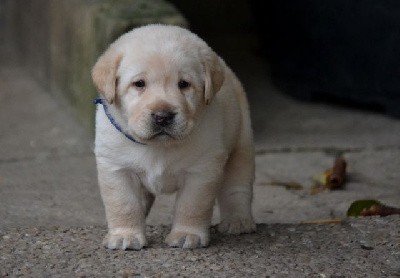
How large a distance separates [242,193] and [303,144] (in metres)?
2.76

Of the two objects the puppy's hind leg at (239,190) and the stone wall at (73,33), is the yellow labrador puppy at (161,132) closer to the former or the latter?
the puppy's hind leg at (239,190)

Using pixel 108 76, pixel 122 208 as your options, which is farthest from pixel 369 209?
pixel 108 76

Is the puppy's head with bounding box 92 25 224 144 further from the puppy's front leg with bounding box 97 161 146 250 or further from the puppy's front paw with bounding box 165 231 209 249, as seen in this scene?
the puppy's front paw with bounding box 165 231 209 249

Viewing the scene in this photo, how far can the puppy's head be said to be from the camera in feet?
14.2

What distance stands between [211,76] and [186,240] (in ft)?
2.47

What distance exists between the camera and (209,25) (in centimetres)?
1042

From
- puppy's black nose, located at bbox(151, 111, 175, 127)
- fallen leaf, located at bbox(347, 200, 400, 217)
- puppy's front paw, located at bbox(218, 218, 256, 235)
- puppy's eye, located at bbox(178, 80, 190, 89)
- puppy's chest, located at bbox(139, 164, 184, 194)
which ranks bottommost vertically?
fallen leaf, located at bbox(347, 200, 400, 217)

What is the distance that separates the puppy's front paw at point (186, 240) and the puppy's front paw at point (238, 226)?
0.36 m

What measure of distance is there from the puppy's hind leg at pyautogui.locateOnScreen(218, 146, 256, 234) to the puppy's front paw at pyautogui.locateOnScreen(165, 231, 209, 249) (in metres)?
0.38

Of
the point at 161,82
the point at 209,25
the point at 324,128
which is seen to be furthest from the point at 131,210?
the point at 209,25

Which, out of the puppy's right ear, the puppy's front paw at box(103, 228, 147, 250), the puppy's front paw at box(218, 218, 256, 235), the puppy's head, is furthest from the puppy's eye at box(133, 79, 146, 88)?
the puppy's front paw at box(218, 218, 256, 235)

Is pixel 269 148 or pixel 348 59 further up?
pixel 348 59

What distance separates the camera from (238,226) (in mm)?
5023

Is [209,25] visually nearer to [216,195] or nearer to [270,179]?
[270,179]
